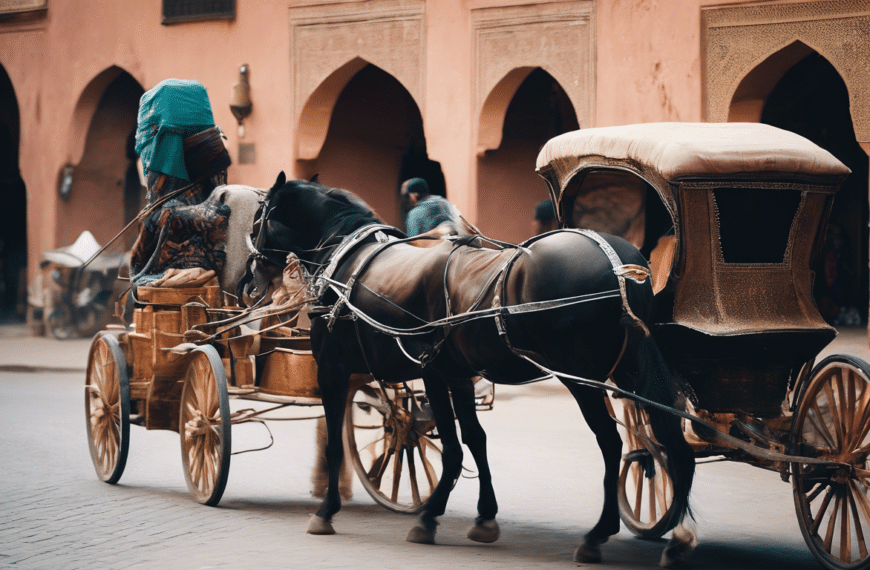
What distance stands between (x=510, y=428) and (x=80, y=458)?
11.5 feet

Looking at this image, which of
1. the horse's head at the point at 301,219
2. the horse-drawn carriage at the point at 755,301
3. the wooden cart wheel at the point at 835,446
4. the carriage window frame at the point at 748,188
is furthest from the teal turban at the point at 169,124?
the wooden cart wheel at the point at 835,446

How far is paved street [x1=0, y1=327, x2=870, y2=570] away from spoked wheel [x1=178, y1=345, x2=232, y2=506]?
0.15 m

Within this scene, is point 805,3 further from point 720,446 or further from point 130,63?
point 130,63

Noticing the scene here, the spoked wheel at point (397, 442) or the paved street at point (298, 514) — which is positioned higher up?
the spoked wheel at point (397, 442)

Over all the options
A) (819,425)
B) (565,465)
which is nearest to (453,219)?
(565,465)

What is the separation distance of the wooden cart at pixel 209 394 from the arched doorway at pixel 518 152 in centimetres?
823

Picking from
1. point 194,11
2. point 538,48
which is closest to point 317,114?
point 194,11

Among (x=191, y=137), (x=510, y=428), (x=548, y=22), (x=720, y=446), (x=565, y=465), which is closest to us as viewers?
(x=720, y=446)

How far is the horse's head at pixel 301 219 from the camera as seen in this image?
6098mm

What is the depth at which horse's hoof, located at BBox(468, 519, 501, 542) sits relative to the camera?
Answer: 528 cm

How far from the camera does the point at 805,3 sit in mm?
12289

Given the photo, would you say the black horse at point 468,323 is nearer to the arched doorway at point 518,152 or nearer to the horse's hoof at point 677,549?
the horse's hoof at point 677,549

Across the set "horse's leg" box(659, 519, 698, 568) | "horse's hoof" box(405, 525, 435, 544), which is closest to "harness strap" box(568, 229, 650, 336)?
"horse's leg" box(659, 519, 698, 568)

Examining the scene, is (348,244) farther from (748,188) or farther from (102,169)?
(102,169)
